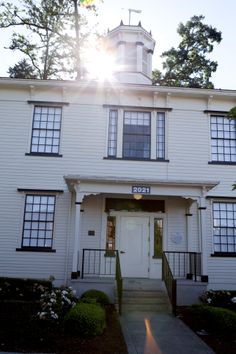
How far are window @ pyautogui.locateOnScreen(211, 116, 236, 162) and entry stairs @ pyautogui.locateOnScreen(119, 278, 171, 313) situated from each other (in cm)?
558

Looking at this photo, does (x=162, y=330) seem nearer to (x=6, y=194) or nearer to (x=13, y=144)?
(x=6, y=194)

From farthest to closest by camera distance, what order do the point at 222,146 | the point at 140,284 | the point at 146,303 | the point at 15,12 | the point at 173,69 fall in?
1. the point at 173,69
2. the point at 15,12
3. the point at 222,146
4. the point at 140,284
5. the point at 146,303

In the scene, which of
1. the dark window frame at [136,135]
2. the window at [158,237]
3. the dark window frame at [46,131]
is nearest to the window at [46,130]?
the dark window frame at [46,131]

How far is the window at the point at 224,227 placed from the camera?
13.2m

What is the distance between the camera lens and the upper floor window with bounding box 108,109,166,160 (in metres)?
13.7

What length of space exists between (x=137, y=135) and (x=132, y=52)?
645 centimetres

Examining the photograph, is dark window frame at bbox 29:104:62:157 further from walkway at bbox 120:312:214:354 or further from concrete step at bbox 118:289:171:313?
walkway at bbox 120:312:214:354

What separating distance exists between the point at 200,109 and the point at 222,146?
1737mm

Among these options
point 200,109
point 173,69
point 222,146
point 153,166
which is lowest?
point 153,166

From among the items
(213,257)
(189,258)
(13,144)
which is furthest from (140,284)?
(13,144)

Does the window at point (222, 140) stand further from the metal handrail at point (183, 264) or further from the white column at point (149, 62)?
the white column at point (149, 62)

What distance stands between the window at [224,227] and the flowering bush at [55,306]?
635cm

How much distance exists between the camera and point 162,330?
8.28 metres

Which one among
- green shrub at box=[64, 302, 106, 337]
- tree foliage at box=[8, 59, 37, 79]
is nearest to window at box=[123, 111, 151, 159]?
green shrub at box=[64, 302, 106, 337]
